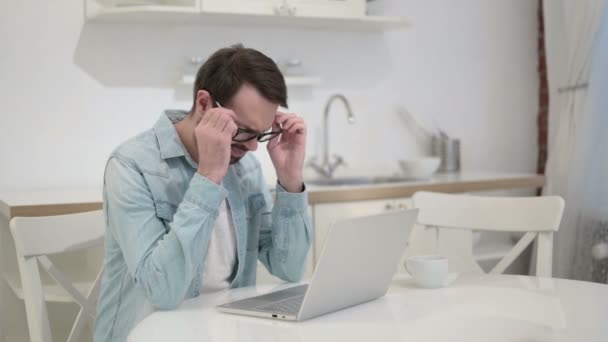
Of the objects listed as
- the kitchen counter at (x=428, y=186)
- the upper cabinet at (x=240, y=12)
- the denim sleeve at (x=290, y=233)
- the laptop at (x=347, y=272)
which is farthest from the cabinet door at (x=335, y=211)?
the laptop at (x=347, y=272)

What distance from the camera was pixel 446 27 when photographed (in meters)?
3.74

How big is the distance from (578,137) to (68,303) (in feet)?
7.11

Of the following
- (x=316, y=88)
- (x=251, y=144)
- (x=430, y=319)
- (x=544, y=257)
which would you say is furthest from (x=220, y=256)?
(x=316, y=88)

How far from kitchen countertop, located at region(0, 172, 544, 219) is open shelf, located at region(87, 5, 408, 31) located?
67cm

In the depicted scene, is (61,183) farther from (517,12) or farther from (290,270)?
(517,12)

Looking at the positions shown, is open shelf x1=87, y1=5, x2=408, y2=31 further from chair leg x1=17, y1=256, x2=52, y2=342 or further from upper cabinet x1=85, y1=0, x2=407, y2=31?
chair leg x1=17, y1=256, x2=52, y2=342

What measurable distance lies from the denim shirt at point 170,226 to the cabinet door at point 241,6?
3.76ft

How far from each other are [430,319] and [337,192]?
146 cm

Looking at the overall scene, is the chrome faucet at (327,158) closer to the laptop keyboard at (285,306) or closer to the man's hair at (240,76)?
the man's hair at (240,76)

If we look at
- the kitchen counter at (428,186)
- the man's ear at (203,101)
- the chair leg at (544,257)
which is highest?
the man's ear at (203,101)

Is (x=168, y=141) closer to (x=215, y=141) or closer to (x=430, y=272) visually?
(x=215, y=141)

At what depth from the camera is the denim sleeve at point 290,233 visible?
1787mm

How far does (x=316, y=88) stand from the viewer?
3461mm

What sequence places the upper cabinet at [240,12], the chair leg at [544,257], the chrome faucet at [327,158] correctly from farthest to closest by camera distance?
1. the chrome faucet at [327,158]
2. the upper cabinet at [240,12]
3. the chair leg at [544,257]
